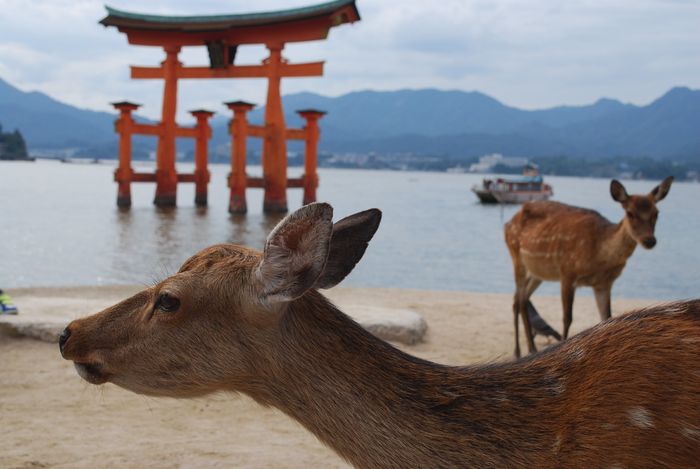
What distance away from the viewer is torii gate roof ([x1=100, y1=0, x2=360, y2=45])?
77.3ft

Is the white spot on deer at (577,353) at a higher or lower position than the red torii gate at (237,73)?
lower

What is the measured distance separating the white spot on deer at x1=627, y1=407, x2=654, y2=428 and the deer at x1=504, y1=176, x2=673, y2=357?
214 inches

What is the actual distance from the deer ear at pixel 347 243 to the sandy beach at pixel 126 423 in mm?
518

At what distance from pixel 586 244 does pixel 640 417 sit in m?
5.64

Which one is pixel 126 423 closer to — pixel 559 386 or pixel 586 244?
pixel 559 386

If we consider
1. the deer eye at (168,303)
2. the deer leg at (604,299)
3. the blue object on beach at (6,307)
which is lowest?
the blue object on beach at (6,307)

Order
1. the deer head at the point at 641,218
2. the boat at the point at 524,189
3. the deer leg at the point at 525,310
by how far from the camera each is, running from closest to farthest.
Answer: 1. the deer head at the point at 641,218
2. the deer leg at the point at 525,310
3. the boat at the point at 524,189

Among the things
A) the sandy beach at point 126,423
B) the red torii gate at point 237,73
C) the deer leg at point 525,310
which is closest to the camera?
the sandy beach at point 126,423

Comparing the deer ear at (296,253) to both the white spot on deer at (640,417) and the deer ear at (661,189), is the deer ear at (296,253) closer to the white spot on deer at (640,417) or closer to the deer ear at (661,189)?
the white spot on deer at (640,417)

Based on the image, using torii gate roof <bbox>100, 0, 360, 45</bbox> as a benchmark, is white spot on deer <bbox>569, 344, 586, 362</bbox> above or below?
below

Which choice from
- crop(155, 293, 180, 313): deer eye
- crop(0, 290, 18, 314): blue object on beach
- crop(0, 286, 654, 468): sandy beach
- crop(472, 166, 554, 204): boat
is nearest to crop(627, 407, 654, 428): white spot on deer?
crop(0, 286, 654, 468): sandy beach

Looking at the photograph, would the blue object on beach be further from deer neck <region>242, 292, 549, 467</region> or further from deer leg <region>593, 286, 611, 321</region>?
deer neck <region>242, 292, 549, 467</region>

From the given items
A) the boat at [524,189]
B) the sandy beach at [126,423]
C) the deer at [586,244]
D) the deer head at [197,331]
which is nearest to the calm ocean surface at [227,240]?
the sandy beach at [126,423]

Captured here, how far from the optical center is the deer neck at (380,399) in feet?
7.34
